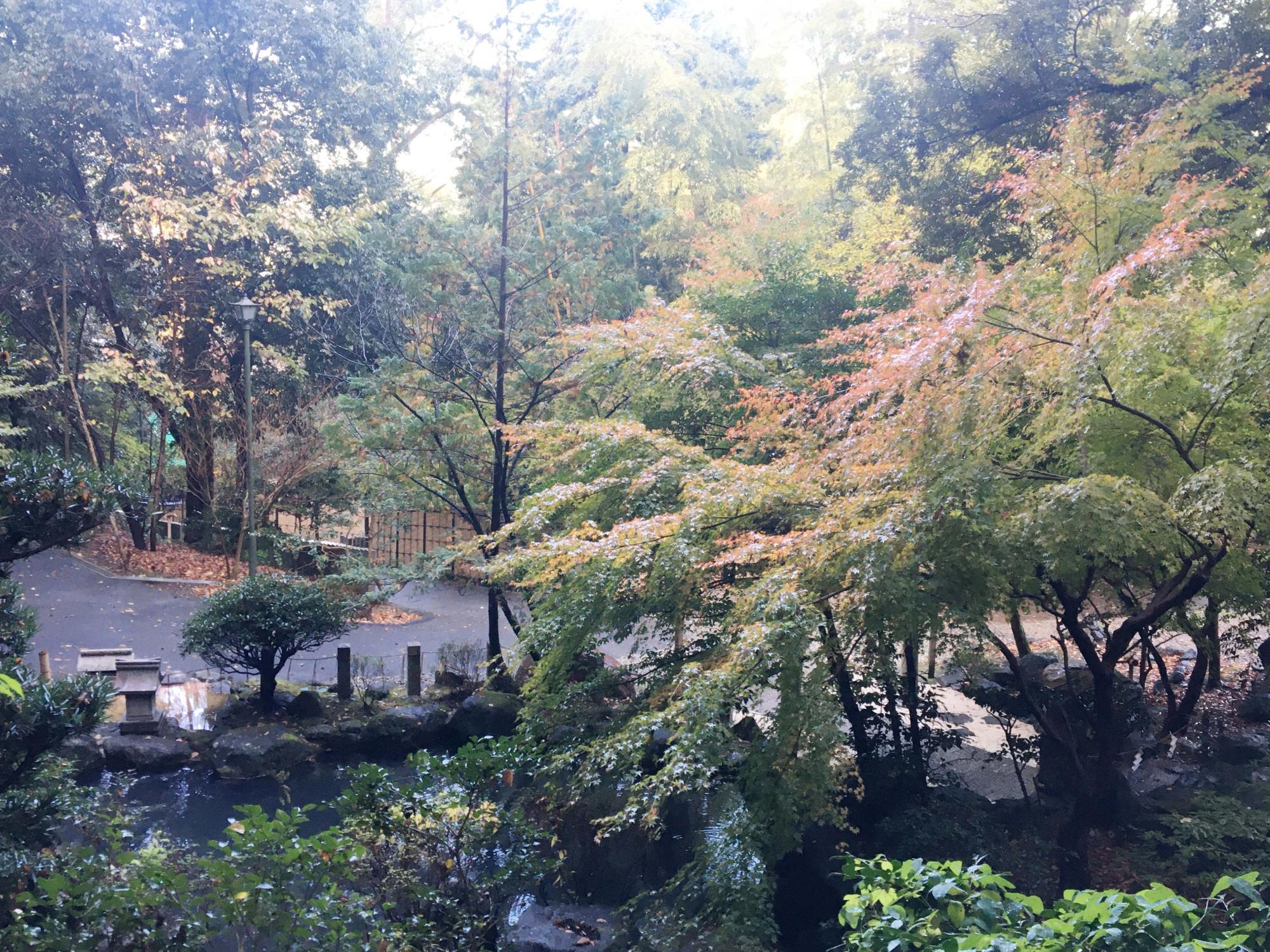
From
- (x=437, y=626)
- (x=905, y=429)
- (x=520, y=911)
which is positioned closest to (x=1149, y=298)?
(x=905, y=429)

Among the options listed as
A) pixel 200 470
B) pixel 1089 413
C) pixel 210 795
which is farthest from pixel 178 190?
pixel 1089 413

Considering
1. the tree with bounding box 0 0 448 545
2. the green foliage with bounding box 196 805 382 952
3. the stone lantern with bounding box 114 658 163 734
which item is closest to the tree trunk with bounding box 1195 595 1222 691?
the green foliage with bounding box 196 805 382 952

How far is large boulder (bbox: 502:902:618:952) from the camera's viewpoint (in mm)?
4926

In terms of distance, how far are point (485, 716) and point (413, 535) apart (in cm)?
1047

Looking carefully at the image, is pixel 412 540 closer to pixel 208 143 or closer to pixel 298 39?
pixel 208 143

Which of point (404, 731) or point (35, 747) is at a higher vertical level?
point (35, 747)

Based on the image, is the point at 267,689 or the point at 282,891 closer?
the point at 282,891

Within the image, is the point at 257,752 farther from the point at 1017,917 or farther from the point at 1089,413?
the point at 1017,917

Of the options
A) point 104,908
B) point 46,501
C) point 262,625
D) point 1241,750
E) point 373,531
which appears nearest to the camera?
point 104,908

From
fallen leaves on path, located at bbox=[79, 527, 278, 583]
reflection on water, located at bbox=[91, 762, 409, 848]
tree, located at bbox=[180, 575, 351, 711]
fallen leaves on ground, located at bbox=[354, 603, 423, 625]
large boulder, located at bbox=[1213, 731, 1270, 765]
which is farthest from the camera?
fallen leaves on path, located at bbox=[79, 527, 278, 583]

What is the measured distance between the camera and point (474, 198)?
33.5 ft

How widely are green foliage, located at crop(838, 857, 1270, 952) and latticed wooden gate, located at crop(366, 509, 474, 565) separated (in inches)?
575

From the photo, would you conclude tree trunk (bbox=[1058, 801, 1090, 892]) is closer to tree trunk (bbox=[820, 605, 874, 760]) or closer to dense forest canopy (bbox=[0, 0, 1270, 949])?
dense forest canopy (bbox=[0, 0, 1270, 949])

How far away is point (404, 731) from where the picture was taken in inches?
357
